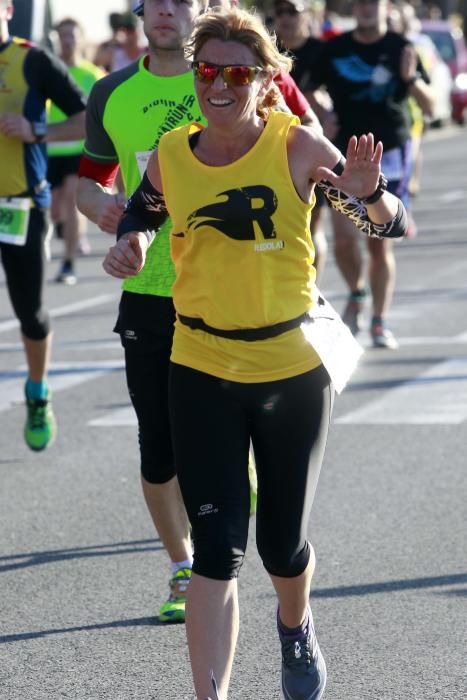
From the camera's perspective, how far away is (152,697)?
4.67 meters

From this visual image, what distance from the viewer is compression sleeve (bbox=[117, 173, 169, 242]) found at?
445 cm

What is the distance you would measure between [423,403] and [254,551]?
2.77m

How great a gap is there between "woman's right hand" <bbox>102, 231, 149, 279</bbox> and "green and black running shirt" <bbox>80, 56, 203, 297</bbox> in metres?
0.93

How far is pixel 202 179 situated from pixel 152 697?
149 centimetres

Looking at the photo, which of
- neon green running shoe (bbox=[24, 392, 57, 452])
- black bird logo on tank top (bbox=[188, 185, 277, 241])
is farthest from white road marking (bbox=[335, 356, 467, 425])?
black bird logo on tank top (bbox=[188, 185, 277, 241])

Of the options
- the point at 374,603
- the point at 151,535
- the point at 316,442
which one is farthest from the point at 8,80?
the point at 316,442

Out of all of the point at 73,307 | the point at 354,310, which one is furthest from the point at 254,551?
the point at 73,307

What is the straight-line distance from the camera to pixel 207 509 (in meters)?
4.19

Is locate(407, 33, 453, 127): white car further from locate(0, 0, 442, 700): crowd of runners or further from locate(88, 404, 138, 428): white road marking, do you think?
locate(0, 0, 442, 700): crowd of runners

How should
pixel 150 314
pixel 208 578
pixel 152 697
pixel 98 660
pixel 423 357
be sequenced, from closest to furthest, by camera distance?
pixel 208 578 → pixel 152 697 → pixel 98 660 → pixel 150 314 → pixel 423 357

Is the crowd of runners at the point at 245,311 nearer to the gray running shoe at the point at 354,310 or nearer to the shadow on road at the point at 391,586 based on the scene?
the shadow on road at the point at 391,586

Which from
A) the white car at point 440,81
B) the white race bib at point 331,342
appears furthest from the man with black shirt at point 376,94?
the white car at point 440,81

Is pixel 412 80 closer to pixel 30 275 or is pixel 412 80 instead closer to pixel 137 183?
pixel 30 275

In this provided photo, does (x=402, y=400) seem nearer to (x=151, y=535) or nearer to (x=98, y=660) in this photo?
(x=151, y=535)
